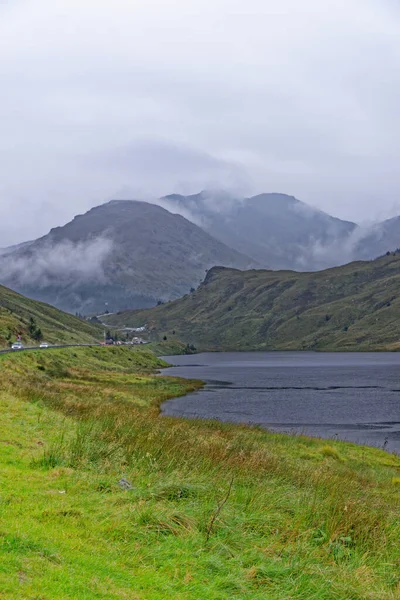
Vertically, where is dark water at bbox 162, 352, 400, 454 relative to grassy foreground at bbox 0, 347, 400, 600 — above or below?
below

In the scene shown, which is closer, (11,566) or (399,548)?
(11,566)

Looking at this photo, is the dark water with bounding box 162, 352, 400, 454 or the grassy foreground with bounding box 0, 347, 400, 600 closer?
the grassy foreground with bounding box 0, 347, 400, 600

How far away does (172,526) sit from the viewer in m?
11.2

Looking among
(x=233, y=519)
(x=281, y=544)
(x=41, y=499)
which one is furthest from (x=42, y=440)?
(x=281, y=544)

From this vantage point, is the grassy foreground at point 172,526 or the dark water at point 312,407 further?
the dark water at point 312,407

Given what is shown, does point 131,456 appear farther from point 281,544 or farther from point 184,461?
point 281,544

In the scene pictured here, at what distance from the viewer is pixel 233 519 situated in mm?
12375

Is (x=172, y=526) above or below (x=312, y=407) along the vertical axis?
above

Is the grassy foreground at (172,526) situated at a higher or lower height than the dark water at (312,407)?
higher

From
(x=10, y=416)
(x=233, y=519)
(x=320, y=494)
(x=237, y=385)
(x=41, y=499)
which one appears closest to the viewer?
(x=41, y=499)

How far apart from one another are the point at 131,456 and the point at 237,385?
93.3 meters

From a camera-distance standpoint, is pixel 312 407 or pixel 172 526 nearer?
pixel 172 526

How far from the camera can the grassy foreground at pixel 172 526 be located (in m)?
8.52

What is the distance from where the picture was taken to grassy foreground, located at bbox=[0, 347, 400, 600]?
8.52 m
